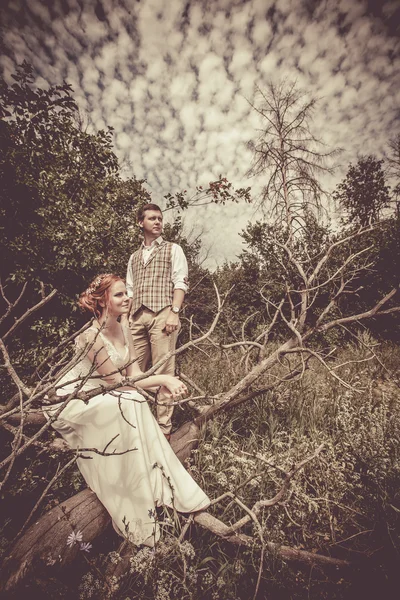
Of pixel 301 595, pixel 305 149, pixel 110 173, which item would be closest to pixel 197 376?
pixel 301 595

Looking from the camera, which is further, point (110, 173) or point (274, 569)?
point (110, 173)

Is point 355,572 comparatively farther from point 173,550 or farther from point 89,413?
point 89,413

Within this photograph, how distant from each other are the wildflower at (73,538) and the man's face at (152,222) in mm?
2681

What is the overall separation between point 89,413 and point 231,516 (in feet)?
4.53

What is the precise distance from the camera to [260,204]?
261 inches

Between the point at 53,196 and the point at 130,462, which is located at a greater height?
the point at 53,196

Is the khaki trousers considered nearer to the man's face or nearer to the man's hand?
the man's hand

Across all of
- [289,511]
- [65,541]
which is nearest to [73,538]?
[65,541]

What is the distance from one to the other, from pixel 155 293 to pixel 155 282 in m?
0.13

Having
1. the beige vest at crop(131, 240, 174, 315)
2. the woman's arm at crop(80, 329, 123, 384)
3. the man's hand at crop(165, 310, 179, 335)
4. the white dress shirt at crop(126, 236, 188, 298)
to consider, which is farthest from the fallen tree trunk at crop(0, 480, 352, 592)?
the white dress shirt at crop(126, 236, 188, 298)

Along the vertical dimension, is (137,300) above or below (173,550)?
above

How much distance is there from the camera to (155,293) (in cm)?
288

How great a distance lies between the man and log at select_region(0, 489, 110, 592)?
4.21 ft

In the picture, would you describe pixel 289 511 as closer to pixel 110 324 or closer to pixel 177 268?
pixel 110 324
